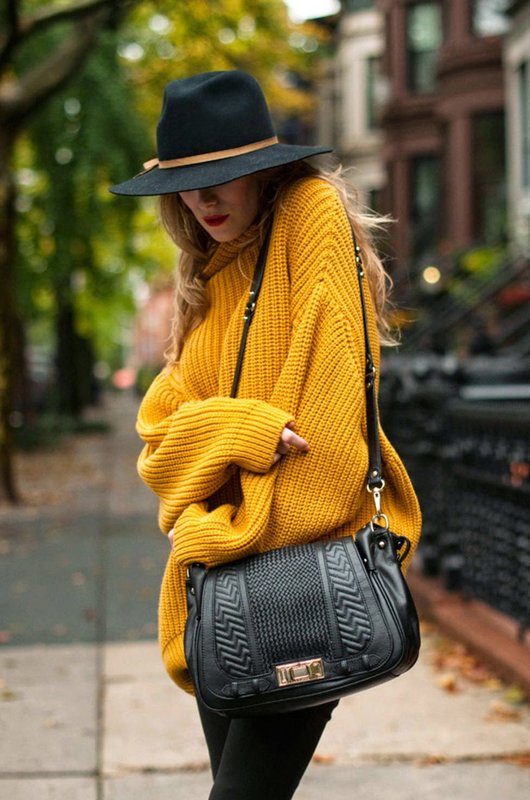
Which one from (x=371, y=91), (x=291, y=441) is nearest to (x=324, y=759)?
(x=291, y=441)

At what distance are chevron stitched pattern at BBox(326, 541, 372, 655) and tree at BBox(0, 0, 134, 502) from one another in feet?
28.4

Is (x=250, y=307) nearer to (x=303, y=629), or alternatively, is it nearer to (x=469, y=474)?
(x=303, y=629)

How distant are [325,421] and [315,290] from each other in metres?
0.26

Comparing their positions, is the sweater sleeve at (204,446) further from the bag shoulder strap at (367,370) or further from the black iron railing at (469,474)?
the black iron railing at (469,474)

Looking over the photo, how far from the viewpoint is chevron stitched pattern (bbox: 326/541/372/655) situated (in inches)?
83.0

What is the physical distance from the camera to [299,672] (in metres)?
2.10

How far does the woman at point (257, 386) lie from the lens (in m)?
2.21

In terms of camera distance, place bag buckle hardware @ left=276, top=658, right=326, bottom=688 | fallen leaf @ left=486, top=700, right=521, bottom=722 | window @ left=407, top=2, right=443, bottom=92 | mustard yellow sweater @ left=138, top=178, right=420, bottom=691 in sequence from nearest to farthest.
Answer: bag buckle hardware @ left=276, top=658, right=326, bottom=688
mustard yellow sweater @ left=138, top=178, right=420, bottom=691
fallen leaf @ left=486, top=700, right=521, bottom=722
window @ left=407, top=2, right=443, bottom=92

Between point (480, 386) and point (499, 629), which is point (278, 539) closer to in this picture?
point (499, 629)

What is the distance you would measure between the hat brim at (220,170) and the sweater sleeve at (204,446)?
43cm

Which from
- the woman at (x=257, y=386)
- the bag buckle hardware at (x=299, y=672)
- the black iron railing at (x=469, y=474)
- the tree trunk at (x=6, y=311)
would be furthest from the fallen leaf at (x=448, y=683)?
the tree trunk at (x=6, y=311)

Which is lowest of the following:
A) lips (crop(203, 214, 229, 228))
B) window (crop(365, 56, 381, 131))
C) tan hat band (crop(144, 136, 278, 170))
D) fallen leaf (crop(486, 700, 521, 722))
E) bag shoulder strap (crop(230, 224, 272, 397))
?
fallen leaf (crop(486, 700, 521, 722))

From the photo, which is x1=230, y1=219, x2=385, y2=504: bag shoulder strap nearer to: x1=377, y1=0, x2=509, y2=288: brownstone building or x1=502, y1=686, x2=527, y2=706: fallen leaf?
x1=502, y1=686, x2=527, y2=706: fallen leaf

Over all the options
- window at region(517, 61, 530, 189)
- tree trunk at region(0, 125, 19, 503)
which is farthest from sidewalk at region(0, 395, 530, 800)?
window at region(517, 61, 530, 189)
